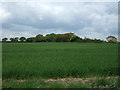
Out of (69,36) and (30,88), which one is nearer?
(30,88)

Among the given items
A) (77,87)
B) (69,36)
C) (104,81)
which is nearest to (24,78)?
(77,87)

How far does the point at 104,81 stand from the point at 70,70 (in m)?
2.10

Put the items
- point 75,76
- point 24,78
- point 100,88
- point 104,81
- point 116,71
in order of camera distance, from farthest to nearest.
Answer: point 116,71 → point 75,76 → point 24,78 → point 104,81 → point 100,88

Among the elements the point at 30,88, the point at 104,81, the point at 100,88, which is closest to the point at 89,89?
the point at 100,88

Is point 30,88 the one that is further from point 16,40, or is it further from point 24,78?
point 16,40

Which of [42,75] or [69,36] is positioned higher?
[69,36]

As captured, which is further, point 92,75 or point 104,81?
point 92,75

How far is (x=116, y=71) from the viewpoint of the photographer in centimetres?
761

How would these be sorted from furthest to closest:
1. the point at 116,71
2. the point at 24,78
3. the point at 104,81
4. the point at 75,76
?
the point at 116,71 → the point at 75,76 → the point at 24,78 → the point at 104,81

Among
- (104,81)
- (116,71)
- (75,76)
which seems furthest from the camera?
(116,71)

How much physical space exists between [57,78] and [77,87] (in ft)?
6.35

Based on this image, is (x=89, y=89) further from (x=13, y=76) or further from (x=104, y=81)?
(x=13, y=76)

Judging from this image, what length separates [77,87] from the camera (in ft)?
15.3

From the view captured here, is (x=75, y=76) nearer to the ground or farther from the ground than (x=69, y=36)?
nearer to the ground
